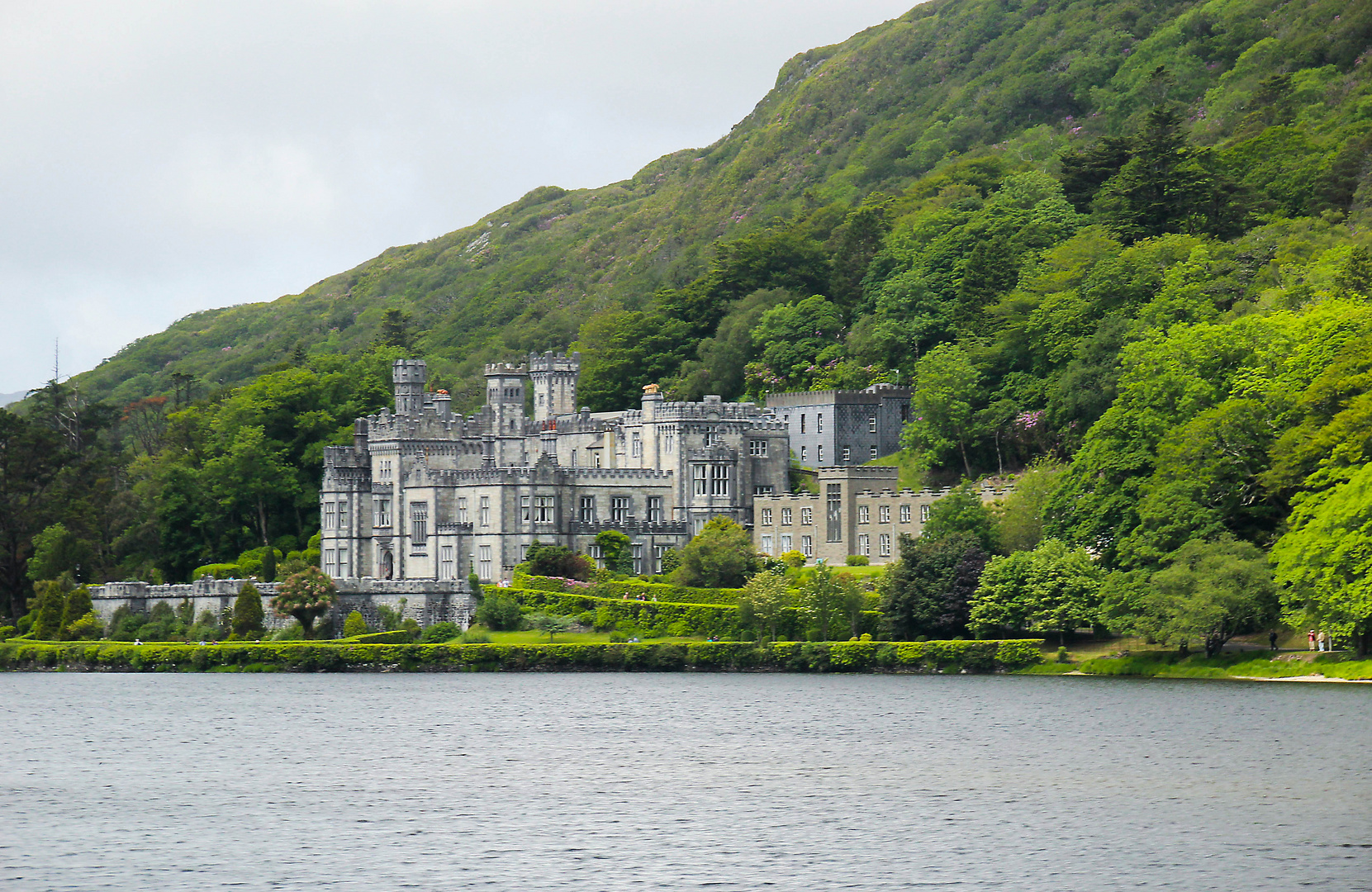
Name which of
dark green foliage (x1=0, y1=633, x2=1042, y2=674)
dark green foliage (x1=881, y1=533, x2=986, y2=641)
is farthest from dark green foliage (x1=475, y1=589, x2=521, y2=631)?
dark green foliage (x1=881, y1=533, x2=986, y2=641)

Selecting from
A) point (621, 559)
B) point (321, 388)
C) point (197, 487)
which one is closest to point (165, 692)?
point (621, 559)

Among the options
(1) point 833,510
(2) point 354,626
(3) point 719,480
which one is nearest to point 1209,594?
(1) point 833,510

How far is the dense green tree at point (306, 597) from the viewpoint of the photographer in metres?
95.1

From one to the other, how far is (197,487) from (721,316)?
37.8m

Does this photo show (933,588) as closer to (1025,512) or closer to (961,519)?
(961,519)

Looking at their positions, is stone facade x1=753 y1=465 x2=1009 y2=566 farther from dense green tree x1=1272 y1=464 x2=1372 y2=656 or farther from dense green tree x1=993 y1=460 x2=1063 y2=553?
dense green tree x1=1272 y1=464 x2=1372 y2=656

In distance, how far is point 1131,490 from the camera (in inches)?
3182

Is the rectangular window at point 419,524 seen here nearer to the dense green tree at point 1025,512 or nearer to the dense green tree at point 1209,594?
the dense green tree at point 1025,512

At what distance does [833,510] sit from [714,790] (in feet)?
155

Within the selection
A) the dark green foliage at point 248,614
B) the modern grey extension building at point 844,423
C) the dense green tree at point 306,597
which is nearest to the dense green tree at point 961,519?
the modern grey extension building at point 844,423

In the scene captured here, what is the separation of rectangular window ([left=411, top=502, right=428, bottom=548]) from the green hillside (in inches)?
385

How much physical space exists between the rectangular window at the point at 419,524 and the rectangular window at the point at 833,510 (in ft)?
72.8

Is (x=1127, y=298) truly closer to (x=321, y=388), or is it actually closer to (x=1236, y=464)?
(x=1236, y=464)

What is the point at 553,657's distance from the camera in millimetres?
89812
